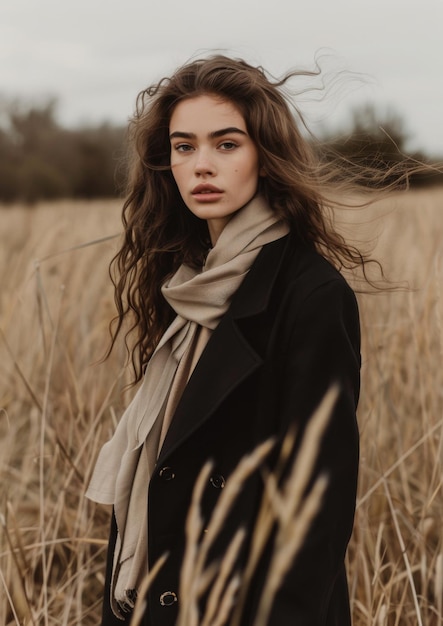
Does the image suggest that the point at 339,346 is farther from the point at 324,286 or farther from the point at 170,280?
the point at 170,280

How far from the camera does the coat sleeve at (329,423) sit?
3.63ft

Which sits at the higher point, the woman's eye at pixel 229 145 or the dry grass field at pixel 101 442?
the woman's eye at pixel 229 145

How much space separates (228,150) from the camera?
135 centimetres

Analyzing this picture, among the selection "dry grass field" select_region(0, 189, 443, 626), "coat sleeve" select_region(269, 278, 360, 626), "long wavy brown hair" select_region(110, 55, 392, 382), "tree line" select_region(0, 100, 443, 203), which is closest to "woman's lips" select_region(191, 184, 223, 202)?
"long wavy brown hair" select_region(110, 55, 392, 382)

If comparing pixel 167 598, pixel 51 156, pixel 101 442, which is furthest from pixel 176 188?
pixel 51 156

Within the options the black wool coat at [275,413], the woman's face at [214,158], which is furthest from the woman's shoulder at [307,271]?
the woman's face at [214,158]

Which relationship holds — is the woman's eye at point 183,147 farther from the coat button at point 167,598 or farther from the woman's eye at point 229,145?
the coat button at point 167,598

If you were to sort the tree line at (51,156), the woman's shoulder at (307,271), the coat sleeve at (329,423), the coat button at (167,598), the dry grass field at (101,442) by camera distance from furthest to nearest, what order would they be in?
the tree line at (51,156) → the dry grass field at (101,442) → the coat button at (167,598) → the woman's shoulder at (307,271) → the coat sleeve at (329,423)

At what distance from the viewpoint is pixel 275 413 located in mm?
1218

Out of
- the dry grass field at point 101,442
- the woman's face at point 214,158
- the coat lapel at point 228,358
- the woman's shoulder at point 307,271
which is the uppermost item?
the woman's face at point 214,158

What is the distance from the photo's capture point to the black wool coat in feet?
3.70

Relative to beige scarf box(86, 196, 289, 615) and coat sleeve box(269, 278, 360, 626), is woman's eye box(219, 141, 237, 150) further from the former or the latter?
coat sleeve box(269, 278, 360, 626)

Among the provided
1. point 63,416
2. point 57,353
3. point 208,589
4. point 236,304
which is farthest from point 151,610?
point 57,353

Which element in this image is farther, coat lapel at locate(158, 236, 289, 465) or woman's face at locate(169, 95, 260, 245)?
woman's face at locate(169, 95, 260, 245)
